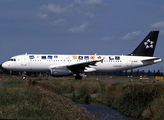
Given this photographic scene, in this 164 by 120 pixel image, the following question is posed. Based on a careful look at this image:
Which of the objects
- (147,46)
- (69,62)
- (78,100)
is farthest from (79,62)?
(78,100)

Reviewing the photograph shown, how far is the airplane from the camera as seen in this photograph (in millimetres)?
35312

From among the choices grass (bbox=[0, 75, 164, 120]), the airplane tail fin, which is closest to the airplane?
the airplane tail fin

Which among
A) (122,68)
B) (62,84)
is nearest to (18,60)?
(62,84)

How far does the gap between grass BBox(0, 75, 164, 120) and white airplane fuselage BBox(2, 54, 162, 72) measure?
32.9 feet

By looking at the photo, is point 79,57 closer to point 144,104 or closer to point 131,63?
point 131,63

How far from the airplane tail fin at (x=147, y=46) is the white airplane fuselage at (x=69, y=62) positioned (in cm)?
127

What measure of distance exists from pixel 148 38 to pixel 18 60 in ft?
74.1

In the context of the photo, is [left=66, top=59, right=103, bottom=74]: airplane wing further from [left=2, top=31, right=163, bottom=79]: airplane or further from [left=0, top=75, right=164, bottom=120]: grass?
[left=0, top=75, right=164, bottom=120]: grass

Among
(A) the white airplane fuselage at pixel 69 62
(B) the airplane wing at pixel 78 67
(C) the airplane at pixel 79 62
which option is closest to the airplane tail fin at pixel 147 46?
(C) the airplane at pixel 79 62

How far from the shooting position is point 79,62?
37.2 m

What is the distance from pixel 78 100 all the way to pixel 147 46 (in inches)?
882

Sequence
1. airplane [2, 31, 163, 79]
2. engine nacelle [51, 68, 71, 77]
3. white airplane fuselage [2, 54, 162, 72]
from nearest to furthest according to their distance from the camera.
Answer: engine nacelle [51, 68, 71, 77] → airplane [2, 31, 163, 79] → white airplane fuselage [2, 54, 162, 72]

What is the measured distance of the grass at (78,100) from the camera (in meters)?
12.6

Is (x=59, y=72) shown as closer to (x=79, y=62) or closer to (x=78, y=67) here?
(x=78, y=67)
